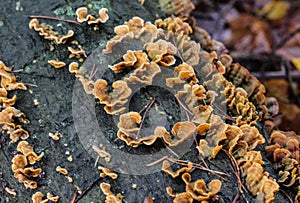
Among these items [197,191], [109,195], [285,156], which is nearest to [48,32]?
[109,195]

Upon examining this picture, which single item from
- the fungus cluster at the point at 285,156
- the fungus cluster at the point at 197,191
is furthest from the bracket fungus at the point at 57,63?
the fungus cluster at the point at 285,156

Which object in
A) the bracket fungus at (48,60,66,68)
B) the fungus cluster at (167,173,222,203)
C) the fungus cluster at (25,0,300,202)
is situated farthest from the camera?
the bracket fungus at (48,60,66,68)

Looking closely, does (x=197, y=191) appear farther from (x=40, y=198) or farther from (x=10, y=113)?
(x=10, y=113)

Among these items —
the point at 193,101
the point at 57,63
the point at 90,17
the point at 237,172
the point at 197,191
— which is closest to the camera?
the point at 197,191

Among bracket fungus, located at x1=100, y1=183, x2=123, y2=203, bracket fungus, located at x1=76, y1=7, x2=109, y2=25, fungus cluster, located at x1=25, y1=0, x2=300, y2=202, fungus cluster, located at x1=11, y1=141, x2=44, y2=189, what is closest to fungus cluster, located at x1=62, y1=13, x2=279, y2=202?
fungus cluster, located at x1=25, y1=0, x2=300, y2=202

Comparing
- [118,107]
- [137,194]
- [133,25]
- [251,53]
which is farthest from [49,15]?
[251,53]

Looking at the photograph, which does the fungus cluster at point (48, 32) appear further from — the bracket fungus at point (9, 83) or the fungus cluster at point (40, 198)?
the fungus cluster at point (40, 198)

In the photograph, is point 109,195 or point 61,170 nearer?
point 109,195

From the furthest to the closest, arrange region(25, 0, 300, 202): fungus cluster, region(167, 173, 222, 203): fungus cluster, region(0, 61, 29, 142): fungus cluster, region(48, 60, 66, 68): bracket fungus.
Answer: region(48, 60, 66, 68): bracket fungus, region(0, 61, 29, 142): fungus cluster, region(25, 0, 300, 202): fungus cluster, region(167, 173, 222, 203): fungus cluster

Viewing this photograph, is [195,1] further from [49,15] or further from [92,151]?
[92,151]

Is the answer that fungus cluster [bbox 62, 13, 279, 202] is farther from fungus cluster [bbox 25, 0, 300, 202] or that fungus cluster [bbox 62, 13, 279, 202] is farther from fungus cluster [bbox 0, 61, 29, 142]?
fungus cluster [bbox 0, 61, 29, 142]
